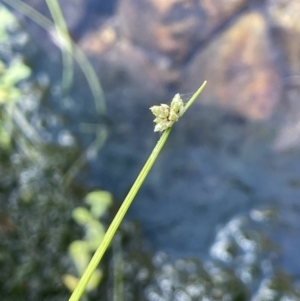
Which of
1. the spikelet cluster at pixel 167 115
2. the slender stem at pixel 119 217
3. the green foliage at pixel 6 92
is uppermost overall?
the green foliage at pixel 6 92

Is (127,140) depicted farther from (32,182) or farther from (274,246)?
(274,246)

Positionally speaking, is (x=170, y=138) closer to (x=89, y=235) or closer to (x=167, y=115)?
(x=89, y=235)

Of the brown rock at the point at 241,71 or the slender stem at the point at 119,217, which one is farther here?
the brown rock at the point at 241,71

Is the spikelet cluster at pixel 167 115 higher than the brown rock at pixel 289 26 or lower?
lower

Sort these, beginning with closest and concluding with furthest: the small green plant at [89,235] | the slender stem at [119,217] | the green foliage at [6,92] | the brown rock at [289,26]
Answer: the slender stem at [119,217], the small green plant at [89,235], the green foliage at [6,92], the brown rock at [289,26]

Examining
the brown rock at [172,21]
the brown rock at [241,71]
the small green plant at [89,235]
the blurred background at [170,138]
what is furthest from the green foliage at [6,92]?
the brown rock at [241,71]

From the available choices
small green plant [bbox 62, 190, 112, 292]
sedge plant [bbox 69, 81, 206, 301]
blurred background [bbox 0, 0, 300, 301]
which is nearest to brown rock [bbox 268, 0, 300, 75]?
blurred background [bbox 0, 0, 300, 301]

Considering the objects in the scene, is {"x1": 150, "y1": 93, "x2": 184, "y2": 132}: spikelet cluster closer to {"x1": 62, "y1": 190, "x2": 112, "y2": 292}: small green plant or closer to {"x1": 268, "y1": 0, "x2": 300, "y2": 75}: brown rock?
{"x1": 62, "y1": 190, "x2": 112, "y2": 292}: small green plant

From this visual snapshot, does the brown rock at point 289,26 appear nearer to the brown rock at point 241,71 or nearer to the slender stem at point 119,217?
the brown rock at point 241,71

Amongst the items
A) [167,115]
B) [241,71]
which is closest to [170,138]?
[241,71]
